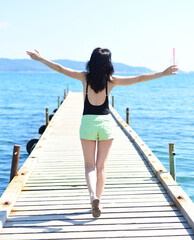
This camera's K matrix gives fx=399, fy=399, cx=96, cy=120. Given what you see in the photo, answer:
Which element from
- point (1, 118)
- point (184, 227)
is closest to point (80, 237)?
point (184, 227)

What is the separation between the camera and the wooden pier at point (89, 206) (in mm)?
4770

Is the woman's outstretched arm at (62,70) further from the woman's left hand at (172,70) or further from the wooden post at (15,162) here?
the wooden post at (15,162)

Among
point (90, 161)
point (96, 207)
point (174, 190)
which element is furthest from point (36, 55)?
point (174, 190)

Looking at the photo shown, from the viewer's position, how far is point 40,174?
25.0ft

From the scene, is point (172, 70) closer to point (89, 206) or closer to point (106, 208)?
point (106, 208)

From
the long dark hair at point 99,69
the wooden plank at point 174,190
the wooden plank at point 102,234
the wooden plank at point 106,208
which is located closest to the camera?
the wooden plank at point 102,234

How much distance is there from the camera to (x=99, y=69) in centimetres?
478

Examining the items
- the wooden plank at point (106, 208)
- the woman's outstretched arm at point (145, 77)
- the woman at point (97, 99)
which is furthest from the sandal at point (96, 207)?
the woman's outstretched arm at point (145, 77)

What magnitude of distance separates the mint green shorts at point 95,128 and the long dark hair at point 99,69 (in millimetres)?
339

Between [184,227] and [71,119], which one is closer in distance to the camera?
[184,227]

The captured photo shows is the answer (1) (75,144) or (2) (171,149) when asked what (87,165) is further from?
(1) (75,144)

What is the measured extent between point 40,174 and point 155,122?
71.9 ft

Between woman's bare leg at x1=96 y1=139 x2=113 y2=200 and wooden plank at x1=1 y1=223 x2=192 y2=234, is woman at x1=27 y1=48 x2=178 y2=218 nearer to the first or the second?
woman's bare leg at x1=96 y1=139 x2=113 y2=200

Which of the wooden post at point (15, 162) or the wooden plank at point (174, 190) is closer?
the wooden plank at point (174, 190)
